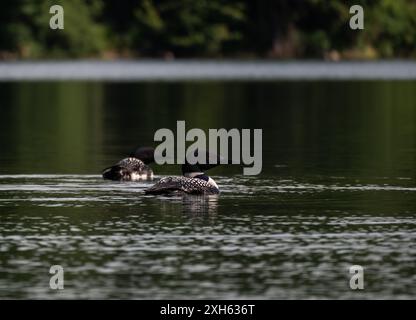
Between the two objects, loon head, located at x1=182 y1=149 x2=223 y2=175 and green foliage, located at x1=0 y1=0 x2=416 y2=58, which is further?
green foliage, located at x1=0 y1=0 x2=416 y2=58

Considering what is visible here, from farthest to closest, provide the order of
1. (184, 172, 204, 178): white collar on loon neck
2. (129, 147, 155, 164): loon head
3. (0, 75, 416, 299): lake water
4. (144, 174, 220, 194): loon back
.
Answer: (129, 147, 155, 164): loon head, (184, 172, 204, 178): white collar on loon neck, (144, 174, 220, 194): loon back, (0, 75, 416, 299): lake water

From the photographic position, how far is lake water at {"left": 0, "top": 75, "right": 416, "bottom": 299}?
766 inches

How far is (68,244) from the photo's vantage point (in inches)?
873

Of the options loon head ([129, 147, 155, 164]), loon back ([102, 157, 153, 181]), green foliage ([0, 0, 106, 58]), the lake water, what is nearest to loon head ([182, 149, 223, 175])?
the lake water

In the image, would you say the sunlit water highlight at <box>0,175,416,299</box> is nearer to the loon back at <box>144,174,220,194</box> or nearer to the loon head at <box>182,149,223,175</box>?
the loon back at <box>144,174,220,194</box>

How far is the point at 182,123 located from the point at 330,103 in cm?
1712

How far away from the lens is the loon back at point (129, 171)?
98.5 ft

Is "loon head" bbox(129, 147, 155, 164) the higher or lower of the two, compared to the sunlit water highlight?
higher

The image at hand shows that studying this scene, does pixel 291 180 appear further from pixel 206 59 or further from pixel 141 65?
pixel 206 59

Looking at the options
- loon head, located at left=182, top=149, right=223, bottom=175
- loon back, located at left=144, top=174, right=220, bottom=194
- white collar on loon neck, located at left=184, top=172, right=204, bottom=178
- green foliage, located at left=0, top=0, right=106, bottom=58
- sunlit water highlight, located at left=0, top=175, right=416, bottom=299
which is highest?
Answer: green foliage, located at left=0, top=0, right=106, bottom=58

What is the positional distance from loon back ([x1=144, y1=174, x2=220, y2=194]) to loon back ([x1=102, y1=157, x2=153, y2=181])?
2494 millimetres

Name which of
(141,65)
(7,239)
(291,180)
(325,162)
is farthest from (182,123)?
(141,65)

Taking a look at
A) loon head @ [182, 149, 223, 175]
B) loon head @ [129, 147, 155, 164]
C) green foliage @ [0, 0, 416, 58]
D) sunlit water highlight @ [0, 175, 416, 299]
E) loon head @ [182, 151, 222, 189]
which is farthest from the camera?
green foliage @ [0, 0, 416, 58]

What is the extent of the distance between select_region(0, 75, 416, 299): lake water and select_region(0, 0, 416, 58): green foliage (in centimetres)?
10175
